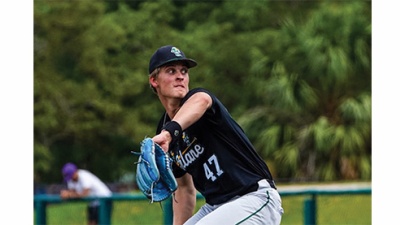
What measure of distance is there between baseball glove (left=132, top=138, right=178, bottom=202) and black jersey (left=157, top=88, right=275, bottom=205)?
0.33 meters

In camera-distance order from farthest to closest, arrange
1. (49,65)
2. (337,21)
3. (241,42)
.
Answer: (241,42), (49,65), (337,21)

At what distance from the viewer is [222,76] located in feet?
117

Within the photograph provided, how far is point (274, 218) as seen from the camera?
19.5ft

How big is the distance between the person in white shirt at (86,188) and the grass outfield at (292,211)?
218 mm

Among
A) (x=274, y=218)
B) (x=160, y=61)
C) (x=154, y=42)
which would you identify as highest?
(x=154, y=42)

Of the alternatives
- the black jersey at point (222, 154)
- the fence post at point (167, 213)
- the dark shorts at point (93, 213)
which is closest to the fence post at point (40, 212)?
the dark shorts at point (93, 213)

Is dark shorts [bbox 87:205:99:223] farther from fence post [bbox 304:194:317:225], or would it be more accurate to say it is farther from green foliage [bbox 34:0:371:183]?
green foliage [bbox 34:0:371:183]

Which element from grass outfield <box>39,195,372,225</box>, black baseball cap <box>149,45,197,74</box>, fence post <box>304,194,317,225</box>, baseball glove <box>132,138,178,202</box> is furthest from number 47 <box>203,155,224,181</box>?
fence post <box>304,194,317,225</box>

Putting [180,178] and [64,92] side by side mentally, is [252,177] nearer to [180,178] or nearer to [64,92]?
[180,178]

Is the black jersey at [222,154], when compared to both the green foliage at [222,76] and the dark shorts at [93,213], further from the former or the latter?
the green foliage at [222,76]

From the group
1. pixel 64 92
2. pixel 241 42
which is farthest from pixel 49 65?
pixel 241 42

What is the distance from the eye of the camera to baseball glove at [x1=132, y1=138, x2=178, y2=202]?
18.1 ft

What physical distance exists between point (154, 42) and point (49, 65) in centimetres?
379

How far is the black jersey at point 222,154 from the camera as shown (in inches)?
231
